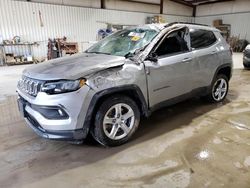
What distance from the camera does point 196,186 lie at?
2.08m

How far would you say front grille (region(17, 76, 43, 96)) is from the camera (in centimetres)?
248

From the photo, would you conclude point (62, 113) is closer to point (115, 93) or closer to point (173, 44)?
point (115, 93)

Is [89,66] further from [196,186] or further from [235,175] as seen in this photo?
[235,175]

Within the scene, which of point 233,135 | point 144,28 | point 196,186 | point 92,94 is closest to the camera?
point 196,186

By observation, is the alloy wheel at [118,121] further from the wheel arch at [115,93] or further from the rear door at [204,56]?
the rear door at [204,56]

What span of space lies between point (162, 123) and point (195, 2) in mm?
18667

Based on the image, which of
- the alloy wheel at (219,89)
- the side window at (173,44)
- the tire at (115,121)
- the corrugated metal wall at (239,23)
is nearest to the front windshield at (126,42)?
the side window at (173,44)

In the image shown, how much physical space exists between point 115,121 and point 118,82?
1.61 feet

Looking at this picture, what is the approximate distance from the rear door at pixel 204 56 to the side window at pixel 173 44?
8.5 inches

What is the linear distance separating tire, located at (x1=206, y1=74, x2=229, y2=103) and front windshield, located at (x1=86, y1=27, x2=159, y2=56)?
64.9 inches

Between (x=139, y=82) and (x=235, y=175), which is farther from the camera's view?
(x=139, y=82)

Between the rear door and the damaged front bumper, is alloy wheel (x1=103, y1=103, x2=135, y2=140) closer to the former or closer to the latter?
the damaged front bumper

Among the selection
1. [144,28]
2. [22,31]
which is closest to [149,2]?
[22,31]

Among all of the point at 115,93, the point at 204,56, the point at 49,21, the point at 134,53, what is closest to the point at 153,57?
the point at 134,53
